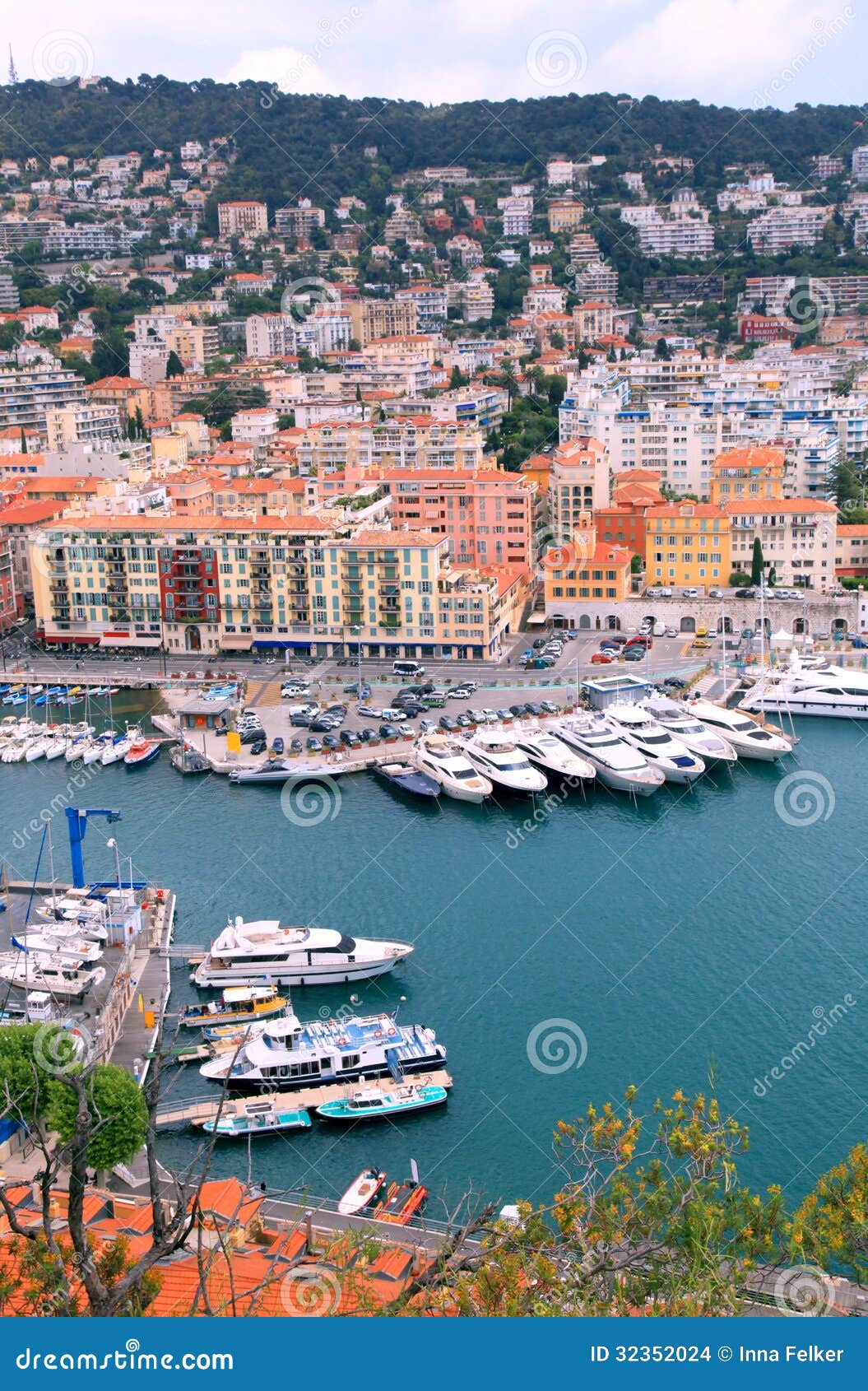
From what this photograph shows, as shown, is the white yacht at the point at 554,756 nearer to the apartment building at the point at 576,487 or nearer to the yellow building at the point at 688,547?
the yellow building at the point at 688,547

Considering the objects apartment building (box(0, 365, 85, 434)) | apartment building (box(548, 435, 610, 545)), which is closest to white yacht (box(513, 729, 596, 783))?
apartment building (box(548, 435, 610, 545))

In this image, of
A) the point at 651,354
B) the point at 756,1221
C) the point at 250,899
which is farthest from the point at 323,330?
the point at 756,1221

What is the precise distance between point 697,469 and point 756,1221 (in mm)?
24091

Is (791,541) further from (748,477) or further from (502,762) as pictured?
(502,762)

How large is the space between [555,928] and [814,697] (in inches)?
309

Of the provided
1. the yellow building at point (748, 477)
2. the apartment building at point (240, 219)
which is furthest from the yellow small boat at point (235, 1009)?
the apartment building at point (240, 219)

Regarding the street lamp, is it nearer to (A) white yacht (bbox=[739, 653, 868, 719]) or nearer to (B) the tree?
(B) the tree

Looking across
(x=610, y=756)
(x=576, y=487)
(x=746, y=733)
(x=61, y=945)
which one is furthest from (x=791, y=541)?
(x=61, y=945)

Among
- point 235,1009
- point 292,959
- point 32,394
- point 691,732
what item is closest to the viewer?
point 235,1009

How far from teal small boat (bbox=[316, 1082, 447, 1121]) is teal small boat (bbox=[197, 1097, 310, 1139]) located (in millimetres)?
181

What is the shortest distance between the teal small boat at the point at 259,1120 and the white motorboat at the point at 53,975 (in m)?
1.94

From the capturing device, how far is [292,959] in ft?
43.8

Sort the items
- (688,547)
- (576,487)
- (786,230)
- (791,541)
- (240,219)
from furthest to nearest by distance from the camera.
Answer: (240,219)
(786,230)
(576,487)
(791,541)
(688,547)

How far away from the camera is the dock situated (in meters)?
11.1
